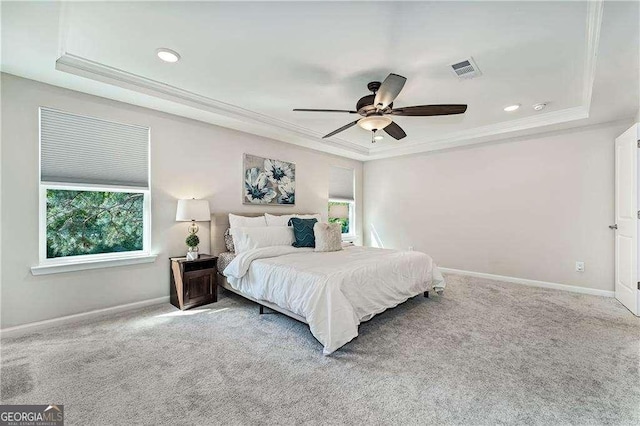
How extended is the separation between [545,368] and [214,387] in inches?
94.6

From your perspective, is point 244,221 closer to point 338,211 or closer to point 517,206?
point 338,211

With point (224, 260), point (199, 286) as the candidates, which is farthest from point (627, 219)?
point (199, 286)

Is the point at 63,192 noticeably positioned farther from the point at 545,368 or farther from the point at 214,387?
the point at 545,368

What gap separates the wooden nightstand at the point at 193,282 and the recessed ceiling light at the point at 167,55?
2.17 metres

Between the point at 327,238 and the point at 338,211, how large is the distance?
7.59 feet

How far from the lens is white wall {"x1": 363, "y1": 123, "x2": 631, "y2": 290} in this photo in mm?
3840

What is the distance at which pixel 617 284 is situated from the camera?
3592mm

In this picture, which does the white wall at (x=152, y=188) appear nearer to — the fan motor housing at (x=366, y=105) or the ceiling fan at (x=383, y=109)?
the ceiling fan at (x=383, y=109)

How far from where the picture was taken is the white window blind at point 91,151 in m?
2.76

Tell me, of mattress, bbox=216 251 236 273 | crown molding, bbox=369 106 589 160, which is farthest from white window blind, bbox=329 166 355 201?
mattress, bbox=216 251 236 273

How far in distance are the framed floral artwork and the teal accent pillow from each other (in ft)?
2.70

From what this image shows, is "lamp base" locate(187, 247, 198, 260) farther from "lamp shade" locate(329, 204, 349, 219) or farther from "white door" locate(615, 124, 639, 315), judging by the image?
"white door" locate(615, 124, 639, 315)

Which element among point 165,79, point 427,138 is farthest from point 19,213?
point 427,138

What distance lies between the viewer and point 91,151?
9.83ft
